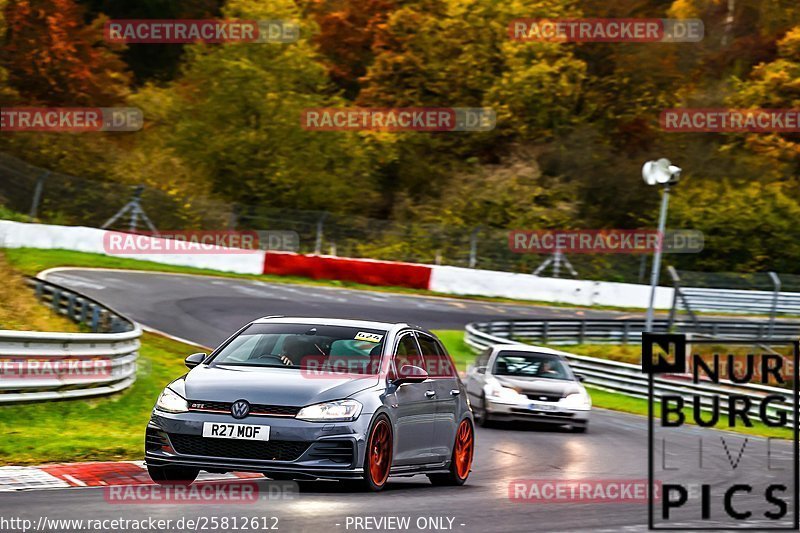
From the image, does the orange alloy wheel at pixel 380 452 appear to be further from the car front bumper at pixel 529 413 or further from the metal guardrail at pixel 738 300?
the metal guardrail at pixel 738 300

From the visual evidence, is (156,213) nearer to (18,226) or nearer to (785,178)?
(18,226)

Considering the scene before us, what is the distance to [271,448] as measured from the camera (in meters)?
9.61

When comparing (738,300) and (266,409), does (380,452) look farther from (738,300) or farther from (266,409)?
(738,300)

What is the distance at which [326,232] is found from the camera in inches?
1660

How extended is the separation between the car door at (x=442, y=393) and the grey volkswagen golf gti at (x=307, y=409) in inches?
0.8

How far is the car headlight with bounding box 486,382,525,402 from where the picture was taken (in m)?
19.6

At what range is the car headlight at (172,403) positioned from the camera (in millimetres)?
9828

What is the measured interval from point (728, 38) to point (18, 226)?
4826 centimetres
